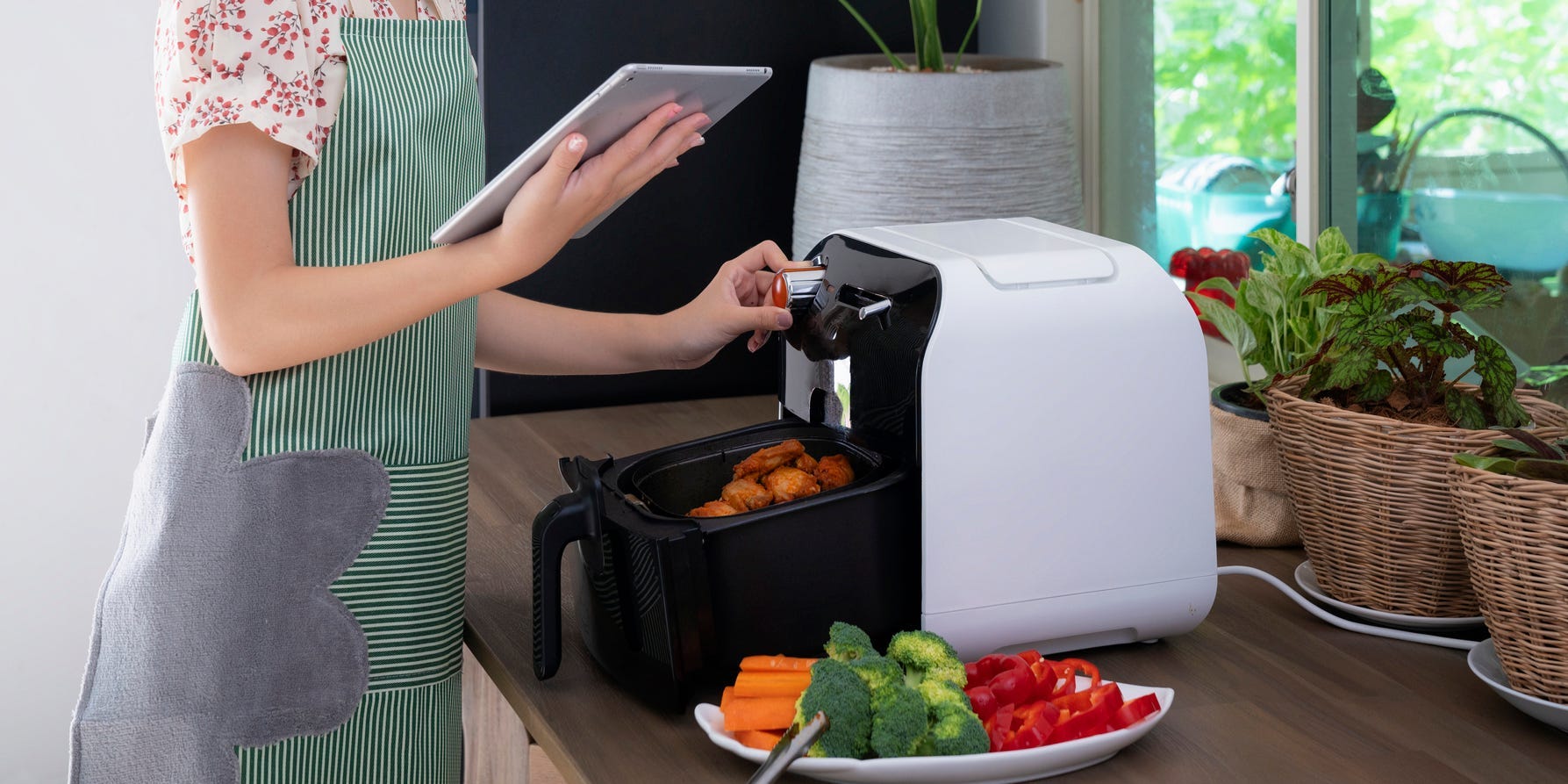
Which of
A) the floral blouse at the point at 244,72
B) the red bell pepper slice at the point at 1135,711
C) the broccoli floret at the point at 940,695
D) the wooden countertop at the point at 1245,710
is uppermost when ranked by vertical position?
the floral blouse at the point at 244,72

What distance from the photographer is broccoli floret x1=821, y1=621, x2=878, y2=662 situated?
2.99 ft

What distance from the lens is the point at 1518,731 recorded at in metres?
0.96

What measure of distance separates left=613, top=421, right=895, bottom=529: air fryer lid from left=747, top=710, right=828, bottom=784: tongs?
276 mm

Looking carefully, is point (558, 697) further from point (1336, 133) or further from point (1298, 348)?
point (1336, 133)

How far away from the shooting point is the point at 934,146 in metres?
1.81

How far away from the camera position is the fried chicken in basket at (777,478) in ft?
3.43

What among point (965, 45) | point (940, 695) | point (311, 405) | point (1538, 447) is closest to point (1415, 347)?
point (1538, 447)

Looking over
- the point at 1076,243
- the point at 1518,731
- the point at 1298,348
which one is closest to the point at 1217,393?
the point at 1298,348

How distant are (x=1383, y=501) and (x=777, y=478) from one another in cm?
49

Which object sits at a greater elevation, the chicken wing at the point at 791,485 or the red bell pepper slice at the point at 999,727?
the chicken wing at the point at 791,485

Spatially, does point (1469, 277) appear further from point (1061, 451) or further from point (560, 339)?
point (560, 339)

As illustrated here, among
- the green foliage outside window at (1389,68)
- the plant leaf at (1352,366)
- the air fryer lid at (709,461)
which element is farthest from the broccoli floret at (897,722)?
the green foliage outside window at (1389,68)

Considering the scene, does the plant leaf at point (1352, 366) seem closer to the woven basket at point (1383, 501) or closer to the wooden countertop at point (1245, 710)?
the woven basket at point (1383, 501)

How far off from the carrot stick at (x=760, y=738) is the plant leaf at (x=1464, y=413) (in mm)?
589
